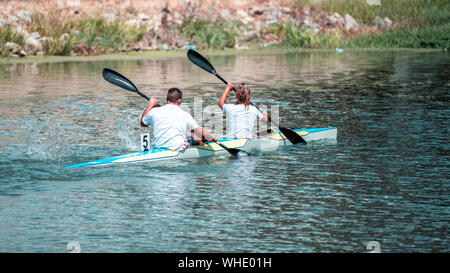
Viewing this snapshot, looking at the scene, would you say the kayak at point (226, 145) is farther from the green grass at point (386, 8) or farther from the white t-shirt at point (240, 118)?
the green grass at point (386, 8)

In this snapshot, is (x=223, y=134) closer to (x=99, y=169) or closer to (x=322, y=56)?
(x=99, y=169)

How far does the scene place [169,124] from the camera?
1198 centimetres

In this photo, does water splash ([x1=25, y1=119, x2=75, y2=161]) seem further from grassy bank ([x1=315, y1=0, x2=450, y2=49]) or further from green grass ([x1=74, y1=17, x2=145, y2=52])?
grassy bank ([x1=315, y1=0, x2=450, y2=49])

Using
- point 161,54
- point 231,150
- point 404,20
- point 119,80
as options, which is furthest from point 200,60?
point 404,20

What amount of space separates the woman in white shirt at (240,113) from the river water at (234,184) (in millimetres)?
704

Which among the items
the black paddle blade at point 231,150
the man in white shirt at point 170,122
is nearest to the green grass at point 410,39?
the black paddle blade at point 231,150

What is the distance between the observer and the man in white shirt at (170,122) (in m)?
11.8

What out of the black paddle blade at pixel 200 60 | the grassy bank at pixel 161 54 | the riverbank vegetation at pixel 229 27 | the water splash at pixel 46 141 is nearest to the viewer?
the water splash at pixel 46 141

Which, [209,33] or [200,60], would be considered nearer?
[200,60]

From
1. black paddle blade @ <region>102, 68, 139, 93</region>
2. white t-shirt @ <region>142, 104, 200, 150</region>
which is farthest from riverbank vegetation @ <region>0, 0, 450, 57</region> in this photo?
white t-shirt @ <region>142, 104, 200, 150</region>

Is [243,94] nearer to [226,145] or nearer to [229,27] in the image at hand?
[226,145]

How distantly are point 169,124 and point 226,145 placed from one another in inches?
54.7

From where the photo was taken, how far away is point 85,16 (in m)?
36.2
